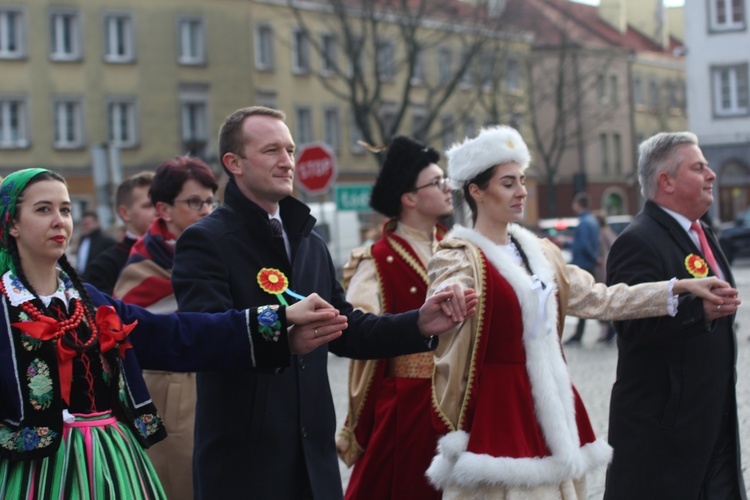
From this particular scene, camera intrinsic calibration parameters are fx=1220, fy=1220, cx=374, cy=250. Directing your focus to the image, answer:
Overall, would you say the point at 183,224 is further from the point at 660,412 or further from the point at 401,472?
the point at 660,412

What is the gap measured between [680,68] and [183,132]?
3503 cm

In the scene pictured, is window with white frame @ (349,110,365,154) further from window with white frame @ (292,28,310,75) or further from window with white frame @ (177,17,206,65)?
window with white frame @ (177,17,206,65)

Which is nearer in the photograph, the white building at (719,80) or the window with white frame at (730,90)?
the white building at (719,80)

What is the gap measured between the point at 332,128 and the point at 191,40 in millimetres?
7775

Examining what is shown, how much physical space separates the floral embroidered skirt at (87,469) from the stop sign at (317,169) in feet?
48.2

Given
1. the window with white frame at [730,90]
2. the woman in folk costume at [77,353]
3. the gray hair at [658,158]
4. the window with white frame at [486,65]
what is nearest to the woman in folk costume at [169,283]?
the woman in folk costume at [77,353]

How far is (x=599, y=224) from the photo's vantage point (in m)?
17.4

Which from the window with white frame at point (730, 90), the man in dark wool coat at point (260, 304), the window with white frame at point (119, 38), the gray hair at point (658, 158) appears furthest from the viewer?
the window with white frame at point (730, 90)

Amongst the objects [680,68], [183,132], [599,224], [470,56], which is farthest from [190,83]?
[680,68]

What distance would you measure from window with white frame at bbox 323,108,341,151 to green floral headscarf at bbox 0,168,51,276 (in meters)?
46.6

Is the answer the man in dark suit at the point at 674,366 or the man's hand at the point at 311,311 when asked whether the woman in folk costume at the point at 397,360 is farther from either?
the man's hand at the point at 311,311

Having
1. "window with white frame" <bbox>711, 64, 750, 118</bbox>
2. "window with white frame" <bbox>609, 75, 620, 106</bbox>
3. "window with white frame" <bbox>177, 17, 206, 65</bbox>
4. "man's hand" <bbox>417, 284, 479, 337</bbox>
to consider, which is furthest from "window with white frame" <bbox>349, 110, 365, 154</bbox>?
"man's hand" <bbox>417, 284, 479, 337</bbox>

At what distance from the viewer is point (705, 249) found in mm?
5691

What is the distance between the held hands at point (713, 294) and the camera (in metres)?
5.10
